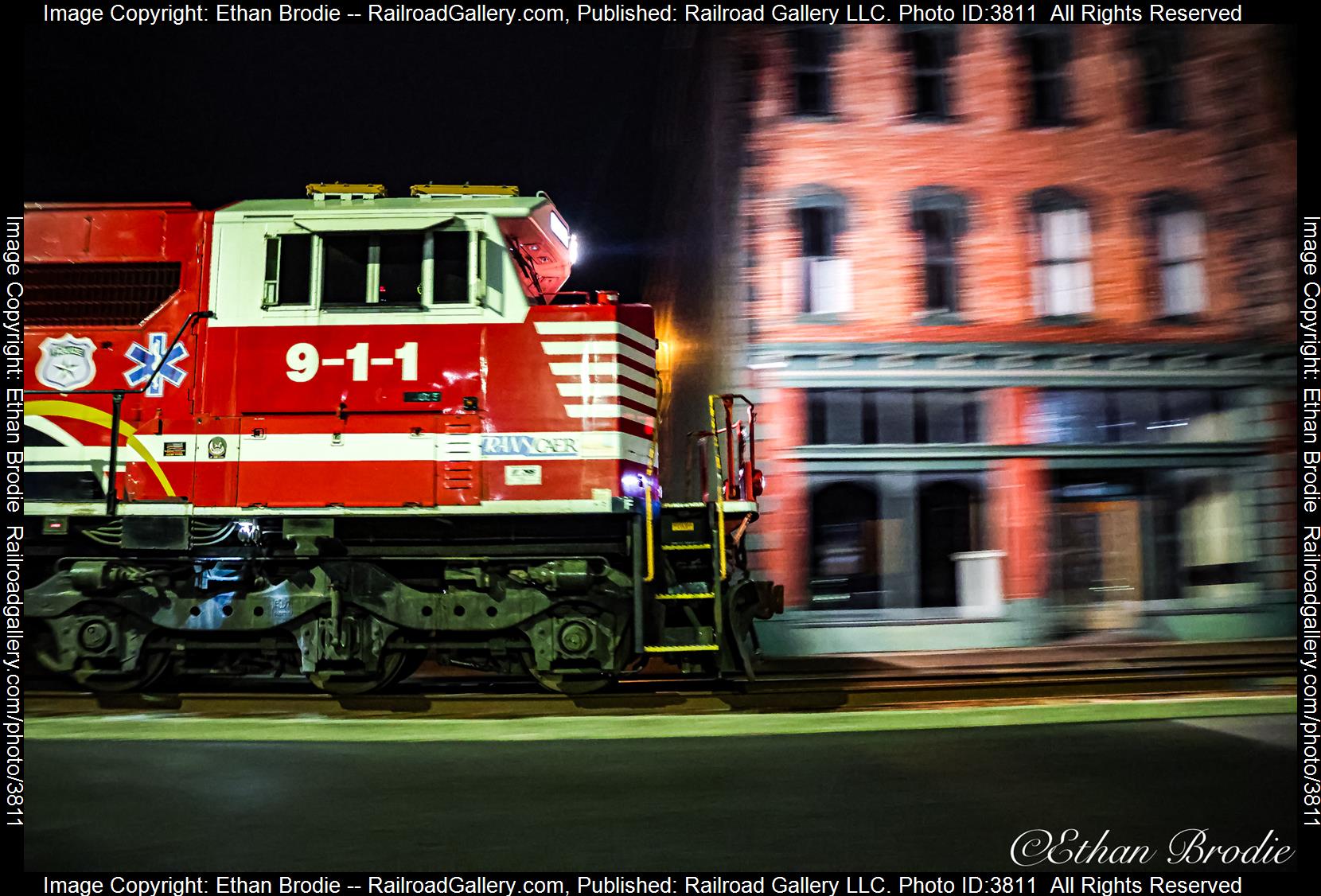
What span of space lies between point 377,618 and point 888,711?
4.22 m

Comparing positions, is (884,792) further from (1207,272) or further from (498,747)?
(1207,272)

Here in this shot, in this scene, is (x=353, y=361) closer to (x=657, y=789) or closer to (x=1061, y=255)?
(x=657, y=789)

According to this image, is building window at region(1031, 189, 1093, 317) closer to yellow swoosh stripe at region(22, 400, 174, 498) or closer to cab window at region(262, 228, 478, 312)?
cab window at region(262, 228, 478, 312)

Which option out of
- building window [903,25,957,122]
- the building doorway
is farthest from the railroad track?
building window [903,25,957,122]

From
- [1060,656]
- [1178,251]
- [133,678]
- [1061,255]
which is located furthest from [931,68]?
[133,678]

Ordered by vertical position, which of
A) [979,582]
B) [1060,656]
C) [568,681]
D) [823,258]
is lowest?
[1060,656]

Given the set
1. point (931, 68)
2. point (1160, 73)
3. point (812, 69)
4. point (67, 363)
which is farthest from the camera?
point (1160, 73)

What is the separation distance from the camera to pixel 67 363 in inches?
276

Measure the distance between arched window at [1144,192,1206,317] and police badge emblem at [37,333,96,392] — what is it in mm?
13978

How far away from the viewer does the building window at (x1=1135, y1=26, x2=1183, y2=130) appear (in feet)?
44.1

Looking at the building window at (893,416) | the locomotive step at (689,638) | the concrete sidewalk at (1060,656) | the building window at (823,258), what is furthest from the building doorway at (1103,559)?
the locomotive step at (689,638)

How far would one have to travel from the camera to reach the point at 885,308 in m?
12.7

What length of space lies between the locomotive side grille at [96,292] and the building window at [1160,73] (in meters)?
14.0

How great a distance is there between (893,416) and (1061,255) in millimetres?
3737
